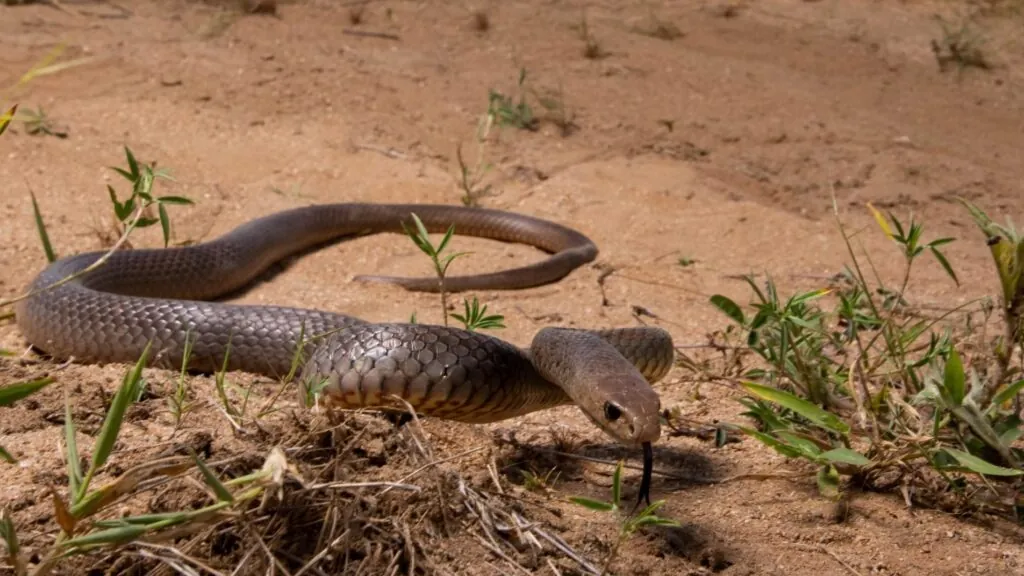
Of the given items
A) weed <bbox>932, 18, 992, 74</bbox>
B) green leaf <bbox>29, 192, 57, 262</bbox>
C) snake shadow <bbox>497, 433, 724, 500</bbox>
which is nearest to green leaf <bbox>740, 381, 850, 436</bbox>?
snake shadow <bbox>497, 433, 724, 500</bbox>

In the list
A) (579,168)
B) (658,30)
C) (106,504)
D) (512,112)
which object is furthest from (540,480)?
(658,30)

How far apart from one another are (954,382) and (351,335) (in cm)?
150

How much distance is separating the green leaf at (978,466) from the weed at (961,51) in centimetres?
679

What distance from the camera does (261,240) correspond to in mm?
5328

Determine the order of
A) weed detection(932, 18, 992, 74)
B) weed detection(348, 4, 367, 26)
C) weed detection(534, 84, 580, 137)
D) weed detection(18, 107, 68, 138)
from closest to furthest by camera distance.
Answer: weed detection(18, 107, 68, 138)
weed detection(534, 84, 580, 137)
weed detection(348, 4, 367, 26)
weed detection(932, 18, 992, 74)

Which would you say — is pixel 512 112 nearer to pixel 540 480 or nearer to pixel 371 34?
pixel 371 34

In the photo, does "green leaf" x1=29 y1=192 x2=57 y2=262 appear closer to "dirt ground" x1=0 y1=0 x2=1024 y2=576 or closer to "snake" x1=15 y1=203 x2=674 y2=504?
"snake" x1=15 y1=203 x2=674 y2=504

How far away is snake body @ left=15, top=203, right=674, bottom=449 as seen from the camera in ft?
9.50

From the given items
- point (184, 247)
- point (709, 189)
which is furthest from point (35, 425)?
point (709, 189)

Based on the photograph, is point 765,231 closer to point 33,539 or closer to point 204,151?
point 204,151

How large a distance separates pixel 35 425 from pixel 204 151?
3.81m

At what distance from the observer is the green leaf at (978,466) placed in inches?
96.3

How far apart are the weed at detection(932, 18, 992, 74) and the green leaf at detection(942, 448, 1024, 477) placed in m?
6.79

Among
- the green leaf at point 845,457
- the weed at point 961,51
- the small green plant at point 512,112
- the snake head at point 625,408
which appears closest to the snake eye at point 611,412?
the snake head at point 625,408
